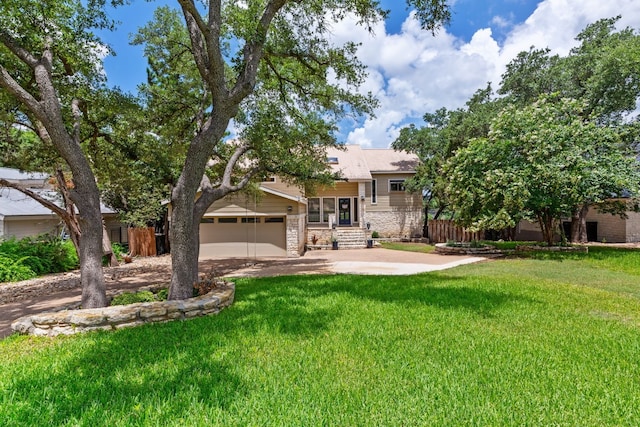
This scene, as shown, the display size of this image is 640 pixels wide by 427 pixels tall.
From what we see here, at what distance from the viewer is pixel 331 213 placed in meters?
21.4

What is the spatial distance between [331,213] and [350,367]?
17.9m

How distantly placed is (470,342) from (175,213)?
5.53 metres

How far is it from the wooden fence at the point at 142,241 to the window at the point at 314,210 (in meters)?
9.34

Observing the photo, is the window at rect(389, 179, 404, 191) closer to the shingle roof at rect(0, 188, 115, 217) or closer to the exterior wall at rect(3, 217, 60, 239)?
the shingle roof at rect(0, 188, 115, 217)

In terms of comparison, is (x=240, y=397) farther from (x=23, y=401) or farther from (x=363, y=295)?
(x=363, y=295)

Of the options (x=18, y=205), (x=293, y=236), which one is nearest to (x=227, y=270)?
(x=293, y=236)

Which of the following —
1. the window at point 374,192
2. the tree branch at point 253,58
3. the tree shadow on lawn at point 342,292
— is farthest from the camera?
the window at point 374,192

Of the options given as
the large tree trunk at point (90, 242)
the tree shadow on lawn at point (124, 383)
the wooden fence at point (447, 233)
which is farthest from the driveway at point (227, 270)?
the wooden fence at point (447, 233)

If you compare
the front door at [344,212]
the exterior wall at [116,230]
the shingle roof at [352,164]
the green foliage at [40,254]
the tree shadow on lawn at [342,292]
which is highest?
the shingle roof at [352,164]

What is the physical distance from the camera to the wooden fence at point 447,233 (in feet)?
61.0

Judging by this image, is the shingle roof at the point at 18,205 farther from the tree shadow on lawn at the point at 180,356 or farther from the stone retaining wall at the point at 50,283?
the tree shadow on lawn at the point at 180,356

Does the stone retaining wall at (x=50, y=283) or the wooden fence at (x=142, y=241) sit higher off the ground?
the wooden fence at (x=142, y=241)

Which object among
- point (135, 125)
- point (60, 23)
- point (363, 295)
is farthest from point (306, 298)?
point (60, 23)

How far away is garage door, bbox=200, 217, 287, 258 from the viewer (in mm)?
15391
